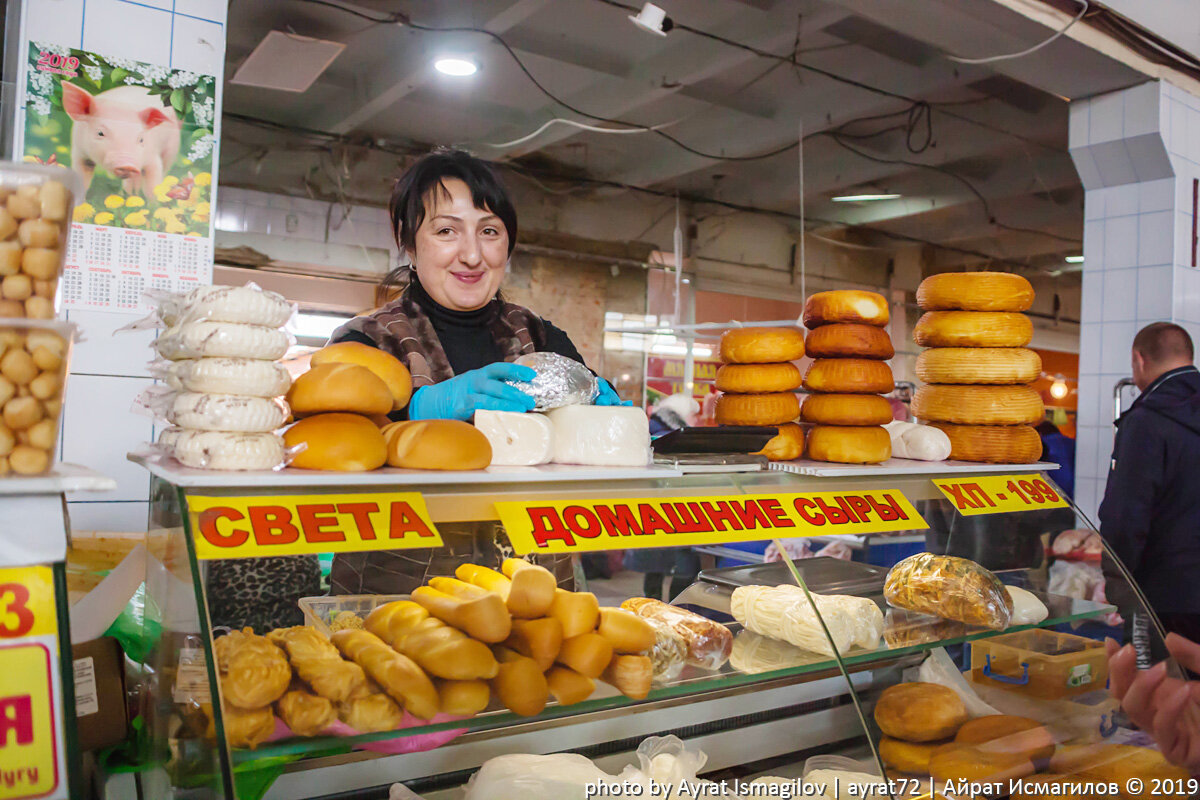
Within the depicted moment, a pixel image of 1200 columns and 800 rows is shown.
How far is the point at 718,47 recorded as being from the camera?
571 cm

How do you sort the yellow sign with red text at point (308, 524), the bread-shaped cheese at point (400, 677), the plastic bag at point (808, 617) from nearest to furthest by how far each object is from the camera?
the yellow sign with red text at point (308, 524) → the bread-shaped cheese at point (400, 677) → the plastic bag at point (808, 617)

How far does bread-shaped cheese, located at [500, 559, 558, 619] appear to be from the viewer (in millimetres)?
1289

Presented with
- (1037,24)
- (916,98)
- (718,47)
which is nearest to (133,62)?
(1037,24)

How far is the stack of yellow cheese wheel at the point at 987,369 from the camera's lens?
2018 mm

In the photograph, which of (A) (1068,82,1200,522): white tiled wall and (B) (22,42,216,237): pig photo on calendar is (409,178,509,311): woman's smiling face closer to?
(B) (22,42,216,237): pig photo on calendar

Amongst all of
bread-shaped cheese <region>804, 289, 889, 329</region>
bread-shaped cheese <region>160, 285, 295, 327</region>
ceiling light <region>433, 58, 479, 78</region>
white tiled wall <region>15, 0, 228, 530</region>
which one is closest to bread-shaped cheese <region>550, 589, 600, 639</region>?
bread-shaped cheese <region>160, 285, 295, 327</region>

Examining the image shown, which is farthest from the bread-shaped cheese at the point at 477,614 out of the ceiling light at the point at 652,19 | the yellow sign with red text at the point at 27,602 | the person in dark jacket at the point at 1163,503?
the ceiling light at the point at 652,19

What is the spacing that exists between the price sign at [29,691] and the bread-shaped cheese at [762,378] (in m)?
1.35

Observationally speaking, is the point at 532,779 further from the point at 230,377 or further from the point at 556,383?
the point at 230,377

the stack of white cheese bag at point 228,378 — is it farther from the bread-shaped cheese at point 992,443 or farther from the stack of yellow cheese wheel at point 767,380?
the bread-shaped cheese at point 992,443

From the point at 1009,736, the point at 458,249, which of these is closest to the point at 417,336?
the point at 458,249

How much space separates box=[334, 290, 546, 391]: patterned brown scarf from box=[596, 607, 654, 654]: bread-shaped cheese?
76cm

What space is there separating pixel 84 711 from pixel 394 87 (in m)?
5.82

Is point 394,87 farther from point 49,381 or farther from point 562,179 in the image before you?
point 49,381
